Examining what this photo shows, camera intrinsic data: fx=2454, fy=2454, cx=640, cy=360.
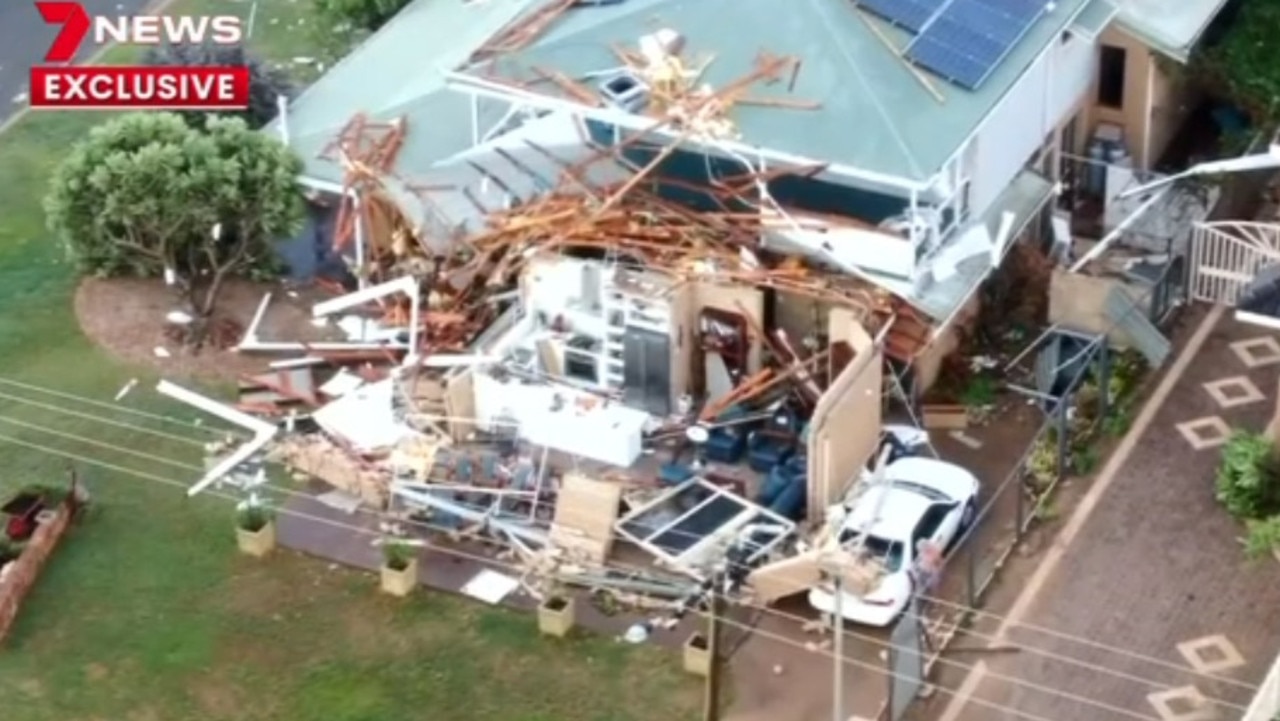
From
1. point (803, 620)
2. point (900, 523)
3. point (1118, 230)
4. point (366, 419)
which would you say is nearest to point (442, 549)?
point (366, 419)

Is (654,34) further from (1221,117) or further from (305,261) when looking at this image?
(1221,117)

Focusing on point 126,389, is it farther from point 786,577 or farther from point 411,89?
point 786,577

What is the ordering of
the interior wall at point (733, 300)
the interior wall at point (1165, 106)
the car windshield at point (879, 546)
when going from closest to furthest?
the car windshield at point (879, 546)
the interior wall at point (733, 300)
the interior wall at point (1165, 106)

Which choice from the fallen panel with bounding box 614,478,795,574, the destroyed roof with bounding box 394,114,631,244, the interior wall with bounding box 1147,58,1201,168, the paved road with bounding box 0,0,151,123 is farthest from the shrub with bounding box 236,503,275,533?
the interior wall with bounding box 1147,58,1201,168

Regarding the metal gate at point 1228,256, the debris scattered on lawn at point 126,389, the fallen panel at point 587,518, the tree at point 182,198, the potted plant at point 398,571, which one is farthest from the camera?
the tree at point 182,198

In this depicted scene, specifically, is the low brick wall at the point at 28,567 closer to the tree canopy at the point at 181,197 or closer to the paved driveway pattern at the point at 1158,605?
the tree canopy at the point at 181,197

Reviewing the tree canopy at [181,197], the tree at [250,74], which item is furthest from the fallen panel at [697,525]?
the tree at [250,74]

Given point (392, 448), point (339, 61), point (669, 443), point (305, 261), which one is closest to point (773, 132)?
point (669, 443)
